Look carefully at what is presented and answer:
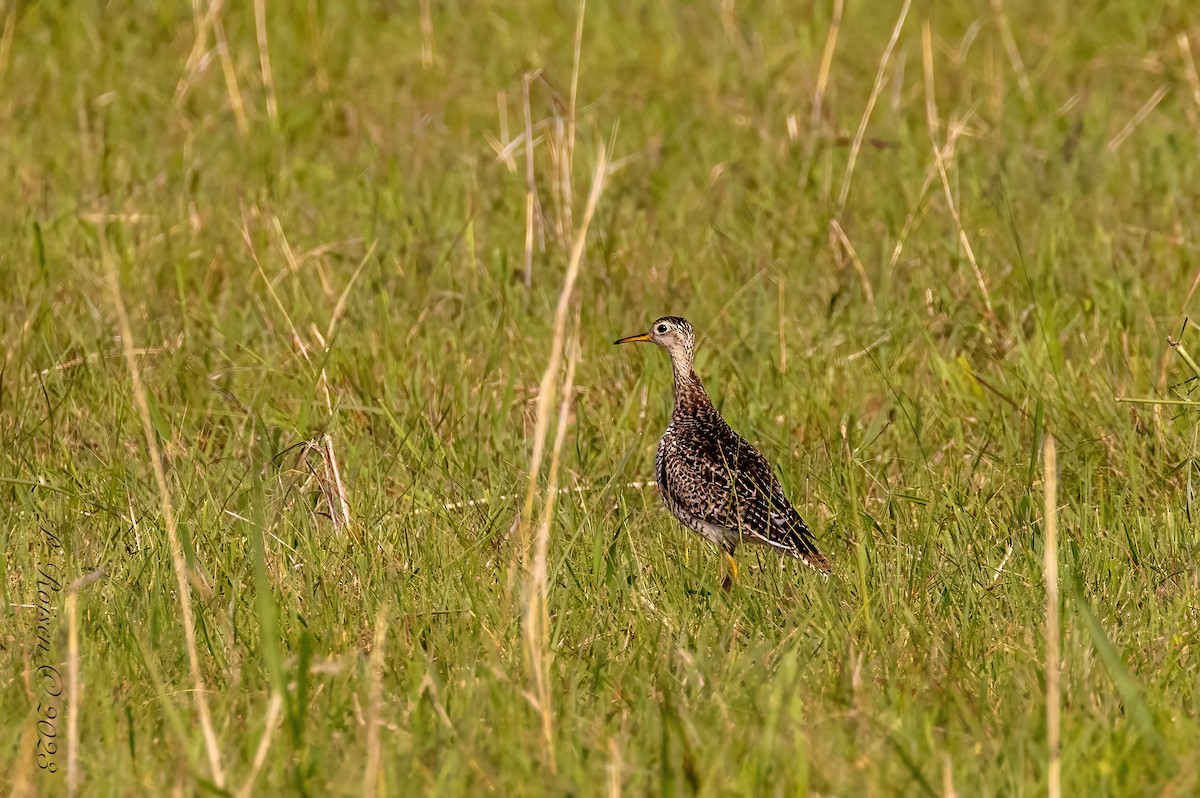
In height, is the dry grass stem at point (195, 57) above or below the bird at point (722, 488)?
above

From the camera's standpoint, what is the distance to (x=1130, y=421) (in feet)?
18.2

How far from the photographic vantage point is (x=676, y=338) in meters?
6.13

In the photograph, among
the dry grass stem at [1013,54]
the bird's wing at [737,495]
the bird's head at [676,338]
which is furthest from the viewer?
the dry grass stem at [1013,54]

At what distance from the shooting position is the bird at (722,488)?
4898 mm

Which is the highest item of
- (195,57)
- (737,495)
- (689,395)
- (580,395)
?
(195,57)

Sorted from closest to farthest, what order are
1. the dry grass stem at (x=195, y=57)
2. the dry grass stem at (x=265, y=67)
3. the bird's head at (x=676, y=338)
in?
the bird's head at (x=676, y=338) < the dry grass stem at (x=195, y=57) < the dry grass stem at (x=265, y=67)

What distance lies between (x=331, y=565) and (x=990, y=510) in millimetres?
1927

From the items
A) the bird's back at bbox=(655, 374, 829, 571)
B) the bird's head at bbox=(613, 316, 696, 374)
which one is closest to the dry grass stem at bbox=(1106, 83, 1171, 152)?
the bird's head at bbox=(613, 316, 696, 374)

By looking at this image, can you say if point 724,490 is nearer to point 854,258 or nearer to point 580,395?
point 580,395

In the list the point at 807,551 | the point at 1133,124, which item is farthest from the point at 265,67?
the point at 807,551

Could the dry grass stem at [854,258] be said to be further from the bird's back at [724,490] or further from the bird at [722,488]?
the bird's back at [724,490]

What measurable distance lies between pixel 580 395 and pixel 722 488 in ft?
3.76

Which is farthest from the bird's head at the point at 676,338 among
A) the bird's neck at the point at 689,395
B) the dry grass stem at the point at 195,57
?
the dry grass stem at the point at 195,57

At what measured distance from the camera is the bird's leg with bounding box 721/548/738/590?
4.57 meters
